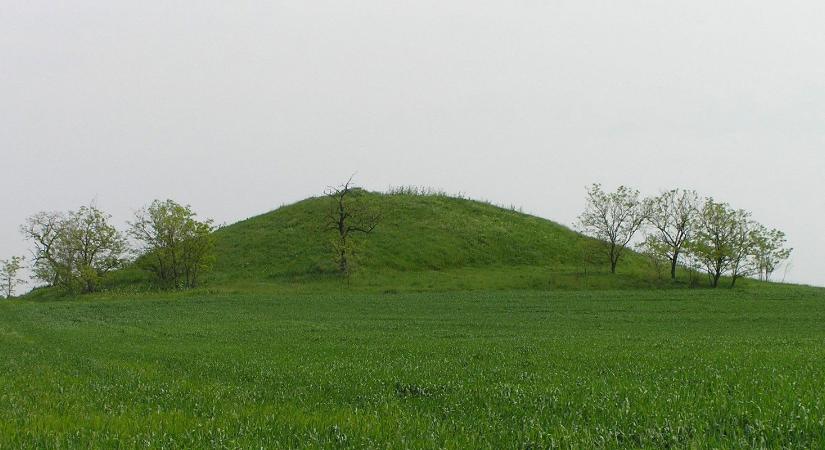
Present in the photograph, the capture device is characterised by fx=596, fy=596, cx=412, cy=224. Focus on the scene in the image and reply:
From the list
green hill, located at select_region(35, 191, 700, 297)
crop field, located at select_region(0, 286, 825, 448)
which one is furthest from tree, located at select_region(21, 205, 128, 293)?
crop field, located at select_region(0, 286, 825, 448)

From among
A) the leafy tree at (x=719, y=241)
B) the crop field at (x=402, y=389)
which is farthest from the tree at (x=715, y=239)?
the crop field at (x=402, y=389)

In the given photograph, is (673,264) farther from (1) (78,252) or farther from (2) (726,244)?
(1) (78,252)

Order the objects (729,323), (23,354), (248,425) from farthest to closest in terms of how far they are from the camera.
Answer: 1. (729,323)
2. (23,354)
3. (248,425)

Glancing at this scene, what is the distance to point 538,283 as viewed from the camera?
262ft

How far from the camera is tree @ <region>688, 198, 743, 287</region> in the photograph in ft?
263

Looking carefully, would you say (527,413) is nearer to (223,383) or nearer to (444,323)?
(223,383)

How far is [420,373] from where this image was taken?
642 inches

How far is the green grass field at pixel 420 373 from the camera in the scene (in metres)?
7.72

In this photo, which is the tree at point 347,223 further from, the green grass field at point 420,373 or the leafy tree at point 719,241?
the leafy tree at point 719,241

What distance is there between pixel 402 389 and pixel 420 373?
3.01m

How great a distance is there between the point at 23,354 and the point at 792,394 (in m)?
25.6

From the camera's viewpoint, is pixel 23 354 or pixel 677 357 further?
pixel 23 354

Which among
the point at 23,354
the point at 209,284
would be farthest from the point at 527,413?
the point at 209,284

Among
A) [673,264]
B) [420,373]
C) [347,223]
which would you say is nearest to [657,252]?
[673,264]
